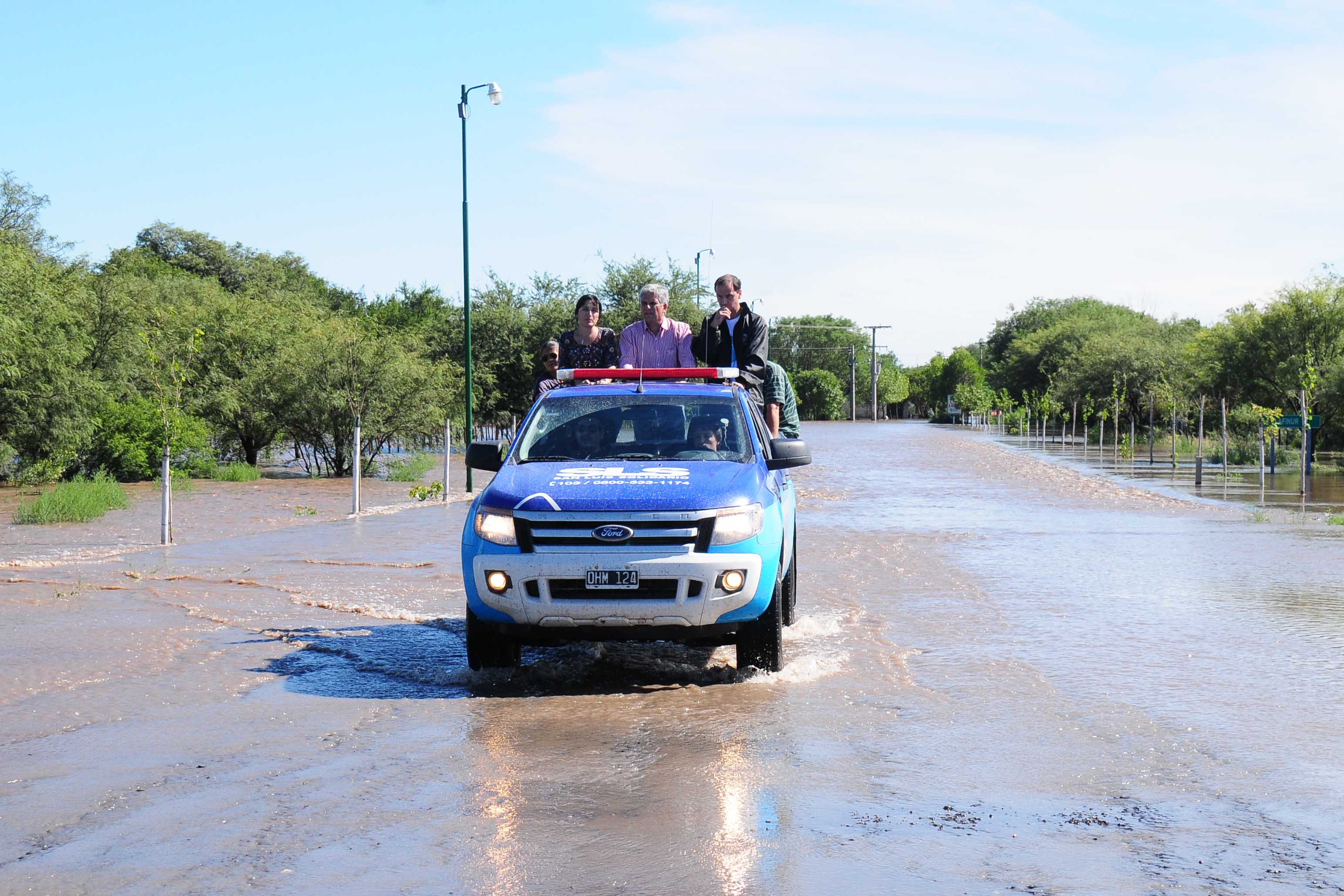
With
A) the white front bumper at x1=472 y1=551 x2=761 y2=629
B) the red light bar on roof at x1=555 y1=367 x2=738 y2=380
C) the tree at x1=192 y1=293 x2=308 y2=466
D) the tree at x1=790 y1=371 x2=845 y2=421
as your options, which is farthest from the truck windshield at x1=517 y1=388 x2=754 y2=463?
the tree at x1=790 y1=371 x2=845 y2=421

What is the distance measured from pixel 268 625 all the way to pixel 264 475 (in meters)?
28.1

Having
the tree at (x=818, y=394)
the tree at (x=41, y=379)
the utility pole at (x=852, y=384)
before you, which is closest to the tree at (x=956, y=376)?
the utility pole at (x=852, y=384)

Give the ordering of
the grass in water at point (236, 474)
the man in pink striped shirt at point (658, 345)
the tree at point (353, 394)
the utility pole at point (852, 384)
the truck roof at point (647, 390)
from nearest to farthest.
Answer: the truck roof at point (647, 390), the man in pink striped shirt at point (658, 345), the grass in water at point (236, 474), the tree at point (353, 394), the utility pole at point (852, 384)

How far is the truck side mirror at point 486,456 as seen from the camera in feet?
27.3

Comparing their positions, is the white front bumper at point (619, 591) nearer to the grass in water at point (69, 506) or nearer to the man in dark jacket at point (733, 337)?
the man in dark jacket at point (733, 337)

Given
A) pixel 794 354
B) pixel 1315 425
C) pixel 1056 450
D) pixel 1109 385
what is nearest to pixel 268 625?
A: pixel 1315 425

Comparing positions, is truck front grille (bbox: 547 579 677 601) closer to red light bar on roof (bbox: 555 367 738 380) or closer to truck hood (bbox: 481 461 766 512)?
truck hood (bbox: 481 461 766 512)

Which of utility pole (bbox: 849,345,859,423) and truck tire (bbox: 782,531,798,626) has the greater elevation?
utility pole (bbox: 849,345,859,423)

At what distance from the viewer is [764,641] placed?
788 centimetres

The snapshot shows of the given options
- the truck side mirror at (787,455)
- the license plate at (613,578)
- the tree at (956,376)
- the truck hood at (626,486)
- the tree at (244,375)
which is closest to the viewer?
the license plate at (613,578)

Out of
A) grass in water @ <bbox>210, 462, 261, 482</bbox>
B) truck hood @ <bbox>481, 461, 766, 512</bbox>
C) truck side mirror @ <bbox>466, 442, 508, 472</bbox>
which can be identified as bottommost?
grass in water @ <bbox>210, 462, 261, 482</bbox>

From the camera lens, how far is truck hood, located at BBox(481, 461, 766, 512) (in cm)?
734

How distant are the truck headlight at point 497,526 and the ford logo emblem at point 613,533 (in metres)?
0.49

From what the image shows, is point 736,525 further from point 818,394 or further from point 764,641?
point 818,394
